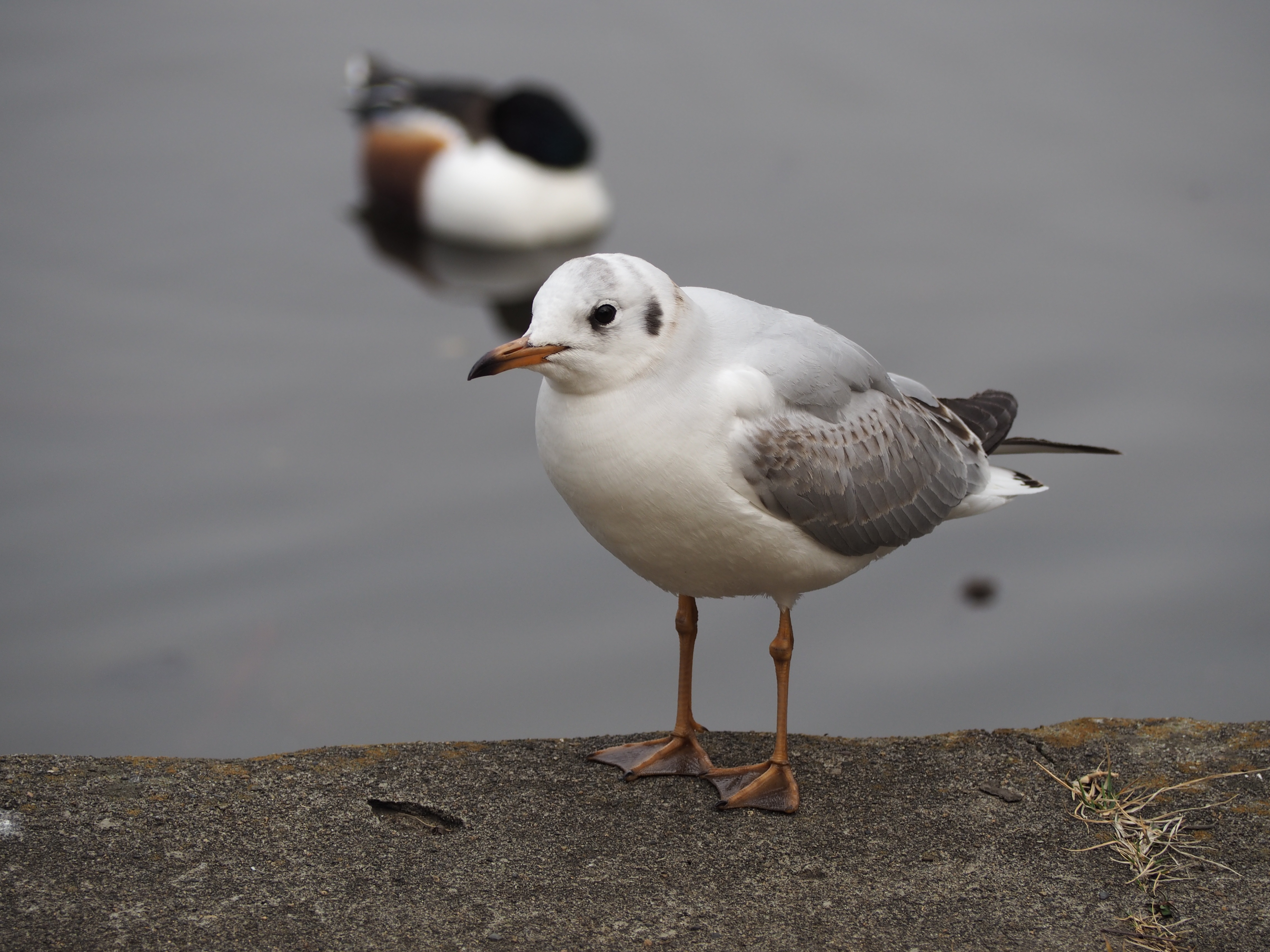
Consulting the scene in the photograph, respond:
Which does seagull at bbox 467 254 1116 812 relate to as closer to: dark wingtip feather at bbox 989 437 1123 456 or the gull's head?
the gull's head

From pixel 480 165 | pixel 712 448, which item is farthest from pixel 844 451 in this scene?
pixel 480 165

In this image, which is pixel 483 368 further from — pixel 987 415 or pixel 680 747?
pixel 987 415

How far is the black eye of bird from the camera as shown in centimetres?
335

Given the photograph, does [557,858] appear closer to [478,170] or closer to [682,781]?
[682,781]

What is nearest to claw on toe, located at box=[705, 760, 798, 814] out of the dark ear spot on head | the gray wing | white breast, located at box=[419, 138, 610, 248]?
the gray wing

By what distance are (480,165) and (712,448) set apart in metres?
8.17

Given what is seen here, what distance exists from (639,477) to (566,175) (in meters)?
7.84

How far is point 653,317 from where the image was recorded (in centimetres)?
340

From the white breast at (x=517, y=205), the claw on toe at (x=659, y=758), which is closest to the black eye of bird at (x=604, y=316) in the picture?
the claw on toe at (x=659, y=758)

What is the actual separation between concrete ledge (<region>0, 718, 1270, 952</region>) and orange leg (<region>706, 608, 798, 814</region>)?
37mm

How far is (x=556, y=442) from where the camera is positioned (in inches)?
136

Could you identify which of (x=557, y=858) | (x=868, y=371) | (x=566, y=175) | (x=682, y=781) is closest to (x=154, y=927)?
(x=557, y=858)

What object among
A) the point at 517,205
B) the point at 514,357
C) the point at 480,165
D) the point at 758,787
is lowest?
the point at 758,787

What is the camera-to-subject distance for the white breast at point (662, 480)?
3.36 meters
